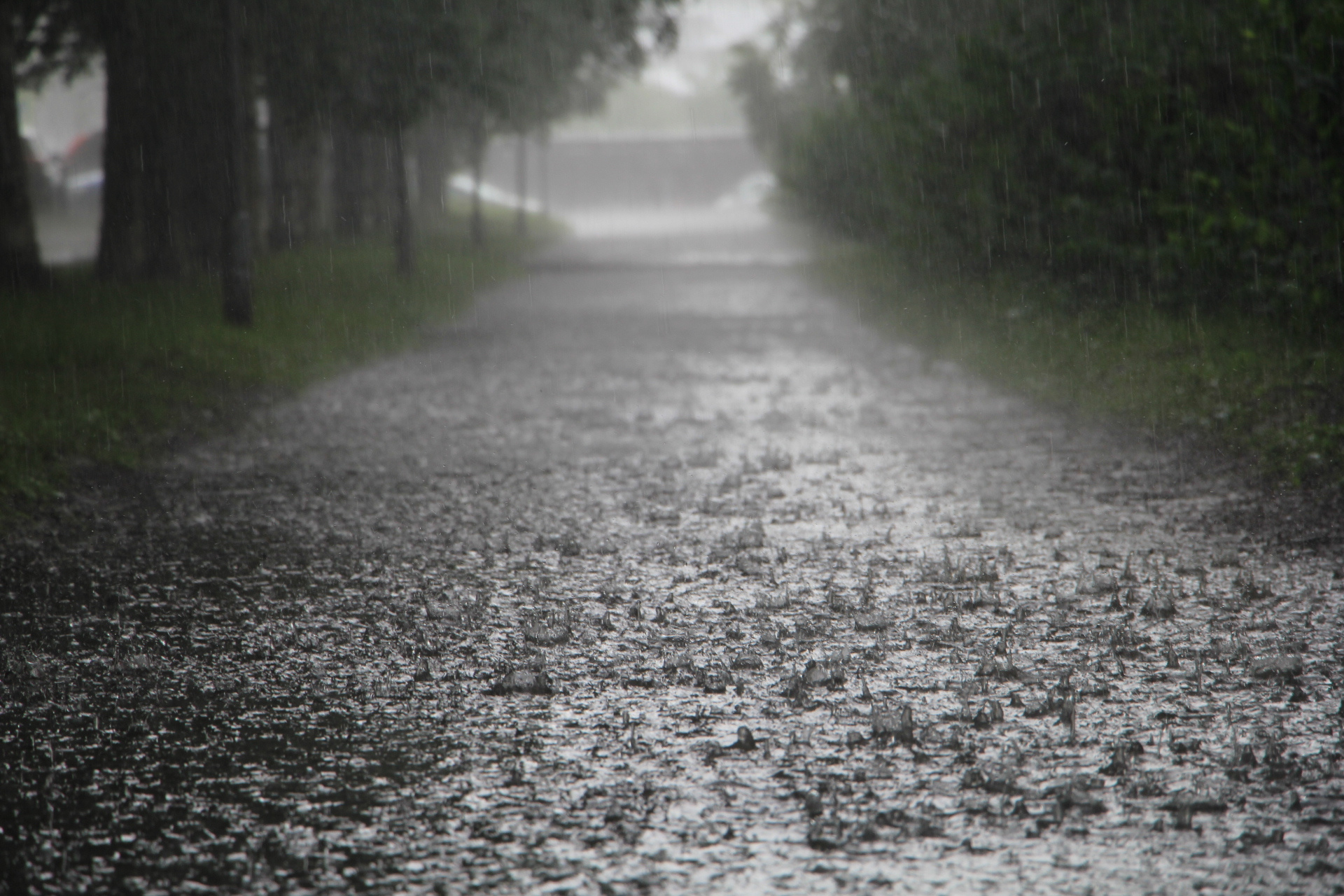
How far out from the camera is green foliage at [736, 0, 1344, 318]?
10320 millimetres

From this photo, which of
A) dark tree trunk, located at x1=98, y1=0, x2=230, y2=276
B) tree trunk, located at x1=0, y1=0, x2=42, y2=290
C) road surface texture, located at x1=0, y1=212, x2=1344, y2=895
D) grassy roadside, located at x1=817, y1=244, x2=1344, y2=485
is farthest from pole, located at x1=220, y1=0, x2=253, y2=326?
grassy roadside, located at x1=817, y1=244, x2=1344, y2=485

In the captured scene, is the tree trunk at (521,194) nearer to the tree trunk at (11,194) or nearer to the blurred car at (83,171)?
the blurred car at (83,171)

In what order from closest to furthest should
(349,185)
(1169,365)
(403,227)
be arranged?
1. (1169,365)
2. (403,227)
3. (349,185)

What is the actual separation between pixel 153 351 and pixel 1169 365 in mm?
8161

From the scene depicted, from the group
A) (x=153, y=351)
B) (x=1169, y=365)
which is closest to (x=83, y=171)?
(x=153, y=351)

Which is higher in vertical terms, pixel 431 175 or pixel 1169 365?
pixel 431 175

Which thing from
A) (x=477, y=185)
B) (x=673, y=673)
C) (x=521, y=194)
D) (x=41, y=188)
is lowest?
(x=673, y=673)

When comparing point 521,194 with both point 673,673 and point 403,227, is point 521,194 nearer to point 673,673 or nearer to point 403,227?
point 403,227

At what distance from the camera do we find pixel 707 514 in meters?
7.56

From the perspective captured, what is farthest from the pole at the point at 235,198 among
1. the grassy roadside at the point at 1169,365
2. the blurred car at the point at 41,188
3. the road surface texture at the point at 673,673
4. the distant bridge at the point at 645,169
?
the distant bridge at the point at 645,169

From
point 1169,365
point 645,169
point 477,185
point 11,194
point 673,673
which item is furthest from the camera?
point 645,169

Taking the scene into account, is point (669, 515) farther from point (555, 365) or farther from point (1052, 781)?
point (555, 365)

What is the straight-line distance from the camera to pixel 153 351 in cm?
1253

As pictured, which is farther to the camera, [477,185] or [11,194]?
[477,185]
